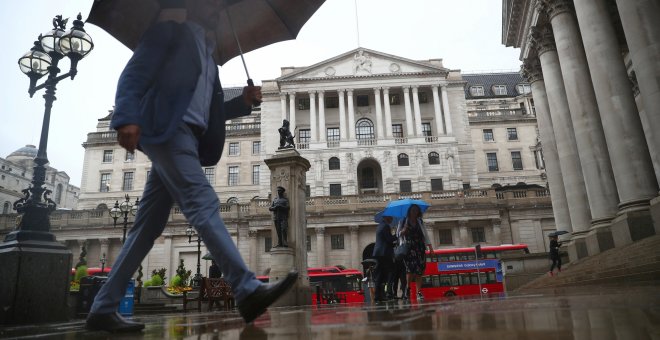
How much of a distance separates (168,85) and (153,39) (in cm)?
39

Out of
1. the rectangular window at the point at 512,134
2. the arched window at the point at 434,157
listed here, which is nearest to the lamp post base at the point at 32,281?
the arched window at the point at 434,157

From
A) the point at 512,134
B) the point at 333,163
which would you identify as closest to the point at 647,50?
the point at 333,163

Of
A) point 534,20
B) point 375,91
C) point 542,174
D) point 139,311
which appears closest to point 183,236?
point 139,311

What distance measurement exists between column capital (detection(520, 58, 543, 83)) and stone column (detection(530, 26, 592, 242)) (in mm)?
2190

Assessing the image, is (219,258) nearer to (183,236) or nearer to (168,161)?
(168,161)

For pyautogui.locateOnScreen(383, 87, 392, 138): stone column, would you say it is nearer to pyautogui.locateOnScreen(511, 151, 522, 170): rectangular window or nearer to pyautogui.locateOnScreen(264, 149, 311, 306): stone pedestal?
pyautogui.locateOnScreen(511, 151, 522, 170): rectangular window

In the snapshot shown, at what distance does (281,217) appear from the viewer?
42.1ft

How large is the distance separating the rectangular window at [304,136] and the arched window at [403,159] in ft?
33.4

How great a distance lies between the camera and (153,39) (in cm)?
319

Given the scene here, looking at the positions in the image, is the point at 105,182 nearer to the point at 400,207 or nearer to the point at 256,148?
the point at 256,148

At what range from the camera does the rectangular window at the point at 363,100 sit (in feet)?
166

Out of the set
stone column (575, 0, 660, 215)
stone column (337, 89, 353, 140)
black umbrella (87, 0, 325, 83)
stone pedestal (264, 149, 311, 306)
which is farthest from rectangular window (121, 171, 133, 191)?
black umbrella (87, 0, 325, 83)

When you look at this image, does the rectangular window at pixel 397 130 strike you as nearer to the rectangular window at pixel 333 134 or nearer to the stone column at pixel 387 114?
the stone column at pixel 387 114

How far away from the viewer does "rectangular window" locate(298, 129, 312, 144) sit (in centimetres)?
4847
